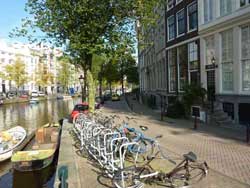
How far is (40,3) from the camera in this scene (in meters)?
18.1

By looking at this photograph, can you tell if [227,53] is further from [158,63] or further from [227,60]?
[158,63]

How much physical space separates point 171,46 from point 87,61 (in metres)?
14.1

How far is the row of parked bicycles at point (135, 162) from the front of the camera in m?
7.20

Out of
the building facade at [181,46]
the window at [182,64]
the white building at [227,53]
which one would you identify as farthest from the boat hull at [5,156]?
the window at [182,64]

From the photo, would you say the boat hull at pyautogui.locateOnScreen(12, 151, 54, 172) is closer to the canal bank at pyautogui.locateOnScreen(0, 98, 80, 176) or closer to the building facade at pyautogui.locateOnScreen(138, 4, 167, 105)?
the canal bank at pyautogui.locateOnScreen(0, 98, 80, 176)

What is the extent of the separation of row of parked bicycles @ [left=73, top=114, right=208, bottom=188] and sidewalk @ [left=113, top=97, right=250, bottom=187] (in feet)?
3.73

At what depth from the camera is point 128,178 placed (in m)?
7.20

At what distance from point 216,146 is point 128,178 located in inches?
271

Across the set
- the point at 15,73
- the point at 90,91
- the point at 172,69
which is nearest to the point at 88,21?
the point at 90,91

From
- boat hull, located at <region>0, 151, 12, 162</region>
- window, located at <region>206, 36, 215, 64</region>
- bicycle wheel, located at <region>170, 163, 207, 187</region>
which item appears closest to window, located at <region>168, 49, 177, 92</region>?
window, located at <region>206, 36, 215, 64</region>

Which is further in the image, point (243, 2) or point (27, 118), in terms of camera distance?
point (27, 118)

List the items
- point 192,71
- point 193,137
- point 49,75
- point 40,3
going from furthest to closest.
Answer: point 49,75, point 192,71, point 40,3, point 193,137

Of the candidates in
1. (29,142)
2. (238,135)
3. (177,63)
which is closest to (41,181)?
(29,142)

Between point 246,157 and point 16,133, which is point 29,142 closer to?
point 16,133
